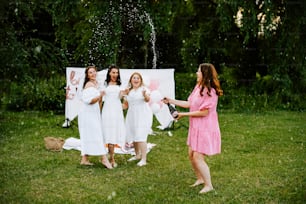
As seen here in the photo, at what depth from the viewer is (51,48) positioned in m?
10.6

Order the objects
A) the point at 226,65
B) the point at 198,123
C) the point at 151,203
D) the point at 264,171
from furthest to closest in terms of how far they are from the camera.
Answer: the point at 226,65
the point at 264,171
the point at 198,123
the point at 151,203

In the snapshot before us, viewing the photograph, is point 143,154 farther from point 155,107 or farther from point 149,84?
point 149,84

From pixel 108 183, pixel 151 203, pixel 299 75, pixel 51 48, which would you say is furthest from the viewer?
pixel 299 75

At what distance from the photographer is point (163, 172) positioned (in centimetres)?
688

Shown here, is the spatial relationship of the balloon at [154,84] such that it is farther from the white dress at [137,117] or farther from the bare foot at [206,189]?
the bare foot at [206,189]

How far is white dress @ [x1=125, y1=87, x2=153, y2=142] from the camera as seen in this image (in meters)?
7.45

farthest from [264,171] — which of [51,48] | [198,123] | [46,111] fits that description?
[46,111]

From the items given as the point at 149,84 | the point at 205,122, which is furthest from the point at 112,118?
the point at 149,84

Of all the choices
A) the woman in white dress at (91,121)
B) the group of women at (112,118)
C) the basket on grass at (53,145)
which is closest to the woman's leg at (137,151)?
the group of women at (112,118)

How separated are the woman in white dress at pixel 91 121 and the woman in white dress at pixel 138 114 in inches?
19.2

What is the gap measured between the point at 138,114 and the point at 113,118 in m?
0.37

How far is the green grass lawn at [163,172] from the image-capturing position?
18.8ft

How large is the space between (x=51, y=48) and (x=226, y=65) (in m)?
5.67

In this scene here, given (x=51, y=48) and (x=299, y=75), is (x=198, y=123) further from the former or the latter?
(x=299, y=75)
